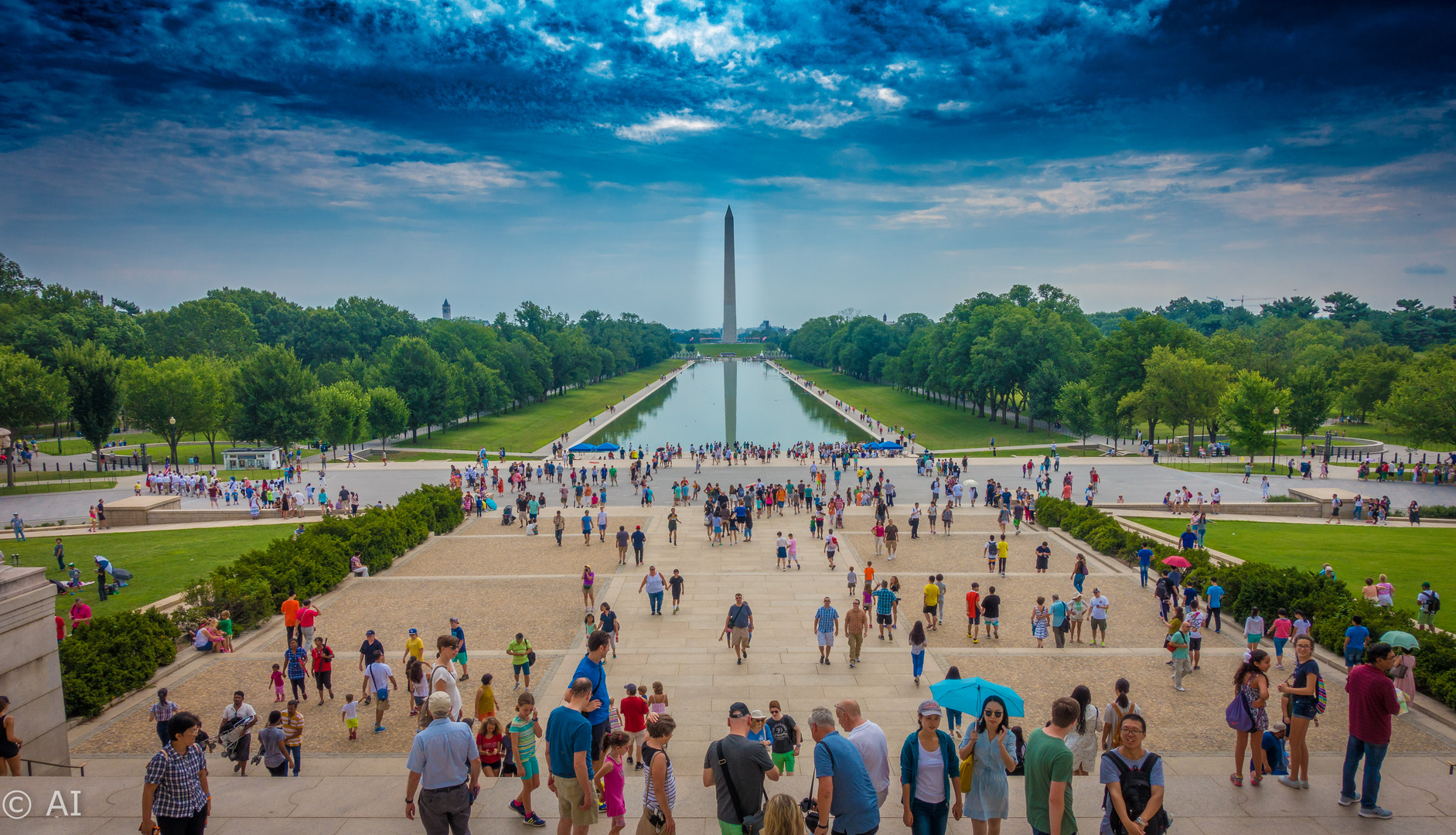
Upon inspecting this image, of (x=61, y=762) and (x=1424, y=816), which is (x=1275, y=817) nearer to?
(x=1424, y=816)

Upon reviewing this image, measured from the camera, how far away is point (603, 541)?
1045 inches

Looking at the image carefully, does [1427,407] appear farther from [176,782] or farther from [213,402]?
[213,402]

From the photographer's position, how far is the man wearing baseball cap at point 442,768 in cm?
621

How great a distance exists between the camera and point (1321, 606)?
629 inches

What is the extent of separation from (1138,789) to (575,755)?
4441 mm

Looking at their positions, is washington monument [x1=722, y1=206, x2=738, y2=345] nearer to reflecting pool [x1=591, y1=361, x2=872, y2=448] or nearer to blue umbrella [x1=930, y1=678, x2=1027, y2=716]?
reflecting pool [x1=591, y1=361, x2=872, y2=448]

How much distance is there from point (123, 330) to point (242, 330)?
1723 cm

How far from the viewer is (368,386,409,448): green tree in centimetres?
5800

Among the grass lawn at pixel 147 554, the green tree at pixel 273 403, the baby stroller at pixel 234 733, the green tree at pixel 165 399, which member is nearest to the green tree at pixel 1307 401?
the grass lawn at pixel 147 554

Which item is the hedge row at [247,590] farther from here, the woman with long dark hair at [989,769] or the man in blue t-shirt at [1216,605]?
the man in blue t-shirt at [1216,605]

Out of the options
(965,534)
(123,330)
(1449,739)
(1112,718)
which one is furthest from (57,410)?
Answer: (1449,739)

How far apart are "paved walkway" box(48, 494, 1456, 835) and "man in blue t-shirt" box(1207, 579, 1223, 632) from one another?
3.81ft

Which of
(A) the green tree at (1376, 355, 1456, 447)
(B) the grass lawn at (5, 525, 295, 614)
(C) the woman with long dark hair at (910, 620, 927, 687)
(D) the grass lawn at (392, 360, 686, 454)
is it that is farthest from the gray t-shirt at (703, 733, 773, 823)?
(A) the green tree at (1376, 355, 1456, 447)

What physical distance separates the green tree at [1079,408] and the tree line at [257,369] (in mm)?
49604
